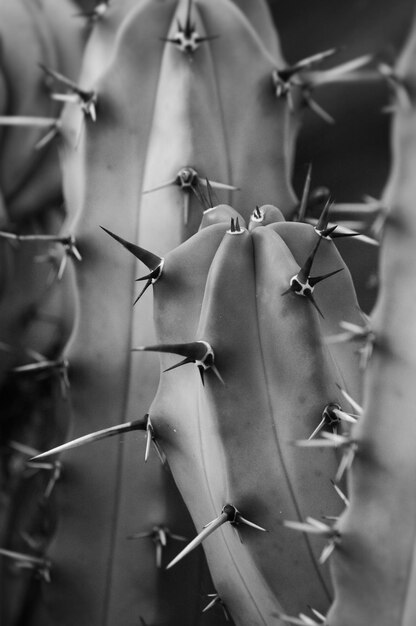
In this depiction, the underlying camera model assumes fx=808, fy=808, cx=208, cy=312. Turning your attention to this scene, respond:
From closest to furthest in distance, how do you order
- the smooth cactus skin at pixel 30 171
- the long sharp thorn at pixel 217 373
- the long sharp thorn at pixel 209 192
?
the long sharp thorn at pixel 217 373 → the long sharp thorn at pixel 209 192 → the smooth cactus skin at pixel 30 171

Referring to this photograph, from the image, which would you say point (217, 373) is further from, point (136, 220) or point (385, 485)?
point (136, 220)

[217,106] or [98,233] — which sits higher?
[217,106]

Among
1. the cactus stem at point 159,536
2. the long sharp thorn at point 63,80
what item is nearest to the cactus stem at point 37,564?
the cactus stem at point 159,536

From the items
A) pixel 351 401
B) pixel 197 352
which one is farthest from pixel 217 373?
pixel 351 401

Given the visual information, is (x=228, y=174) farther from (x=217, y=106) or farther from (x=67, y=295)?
(x=67, y=295)

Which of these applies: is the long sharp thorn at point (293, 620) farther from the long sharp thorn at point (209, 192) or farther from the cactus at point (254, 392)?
the long sharp thorn at point (209, 192)

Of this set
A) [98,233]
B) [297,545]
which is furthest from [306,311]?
[98,233]
